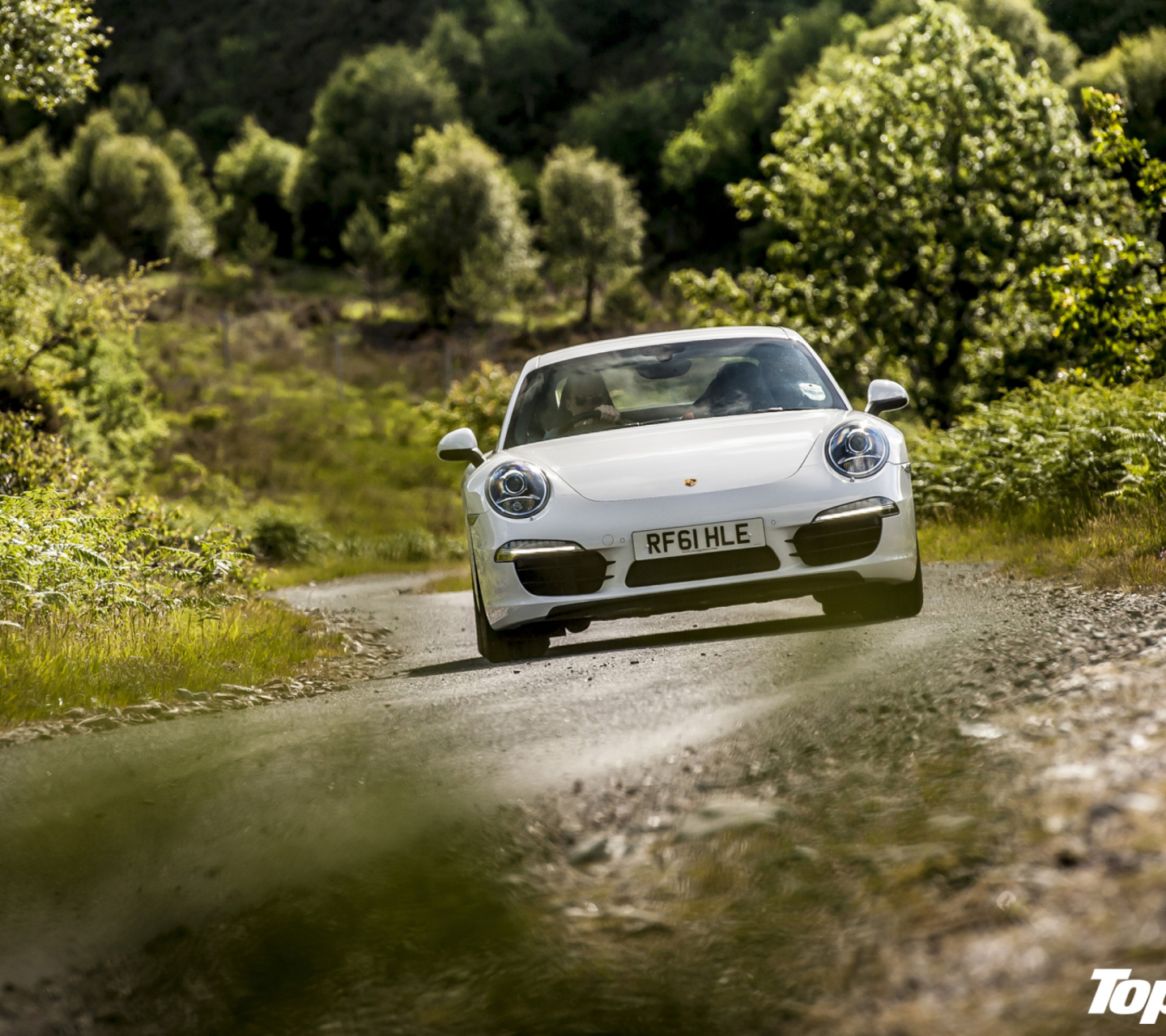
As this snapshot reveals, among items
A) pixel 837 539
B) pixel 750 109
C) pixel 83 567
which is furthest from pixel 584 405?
pixel 750 109

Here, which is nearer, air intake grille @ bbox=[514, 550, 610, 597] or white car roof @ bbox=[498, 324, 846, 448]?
Result: air intake grille @ bbox=[514, 550, 610, 597]

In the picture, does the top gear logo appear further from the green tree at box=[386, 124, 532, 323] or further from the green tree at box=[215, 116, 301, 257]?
the green tree at box=[215, 116, 301, 257]

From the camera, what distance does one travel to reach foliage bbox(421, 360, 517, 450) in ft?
87.9

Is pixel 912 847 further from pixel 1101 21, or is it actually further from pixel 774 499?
pixel 1101 21

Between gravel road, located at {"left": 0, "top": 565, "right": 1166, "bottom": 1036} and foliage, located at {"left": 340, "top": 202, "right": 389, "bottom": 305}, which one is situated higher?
gravel road, located at {"left": 0, "top": 565, "right": 1166, "bottom": 1036}

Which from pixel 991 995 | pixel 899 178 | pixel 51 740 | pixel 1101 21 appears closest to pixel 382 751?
pixel 51 740

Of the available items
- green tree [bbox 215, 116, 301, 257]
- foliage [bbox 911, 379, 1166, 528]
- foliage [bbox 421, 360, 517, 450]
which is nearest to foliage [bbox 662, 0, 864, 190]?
green tree [bbox 215, 116, 301, 257]

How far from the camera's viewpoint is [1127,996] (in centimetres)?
234

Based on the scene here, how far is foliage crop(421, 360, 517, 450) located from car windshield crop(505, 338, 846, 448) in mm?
18909

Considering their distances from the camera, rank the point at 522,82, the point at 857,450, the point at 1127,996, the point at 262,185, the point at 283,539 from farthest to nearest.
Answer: the point at 522,82 < the point at 262,185 < the point at 283,539 < the point at 857,450 < the point at 1127,996

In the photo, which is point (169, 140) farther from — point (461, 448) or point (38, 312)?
point (461, 448)

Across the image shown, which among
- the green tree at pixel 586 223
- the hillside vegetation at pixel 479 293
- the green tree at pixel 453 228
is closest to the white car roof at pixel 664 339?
the hillside vegetation at pixel 479 293

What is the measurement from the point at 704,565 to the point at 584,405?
5.18ft

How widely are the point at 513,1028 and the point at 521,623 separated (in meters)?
3.42
